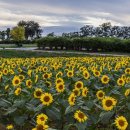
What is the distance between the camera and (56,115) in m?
5.64

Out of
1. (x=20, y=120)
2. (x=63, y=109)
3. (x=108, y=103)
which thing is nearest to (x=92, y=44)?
(x=63, y=109)

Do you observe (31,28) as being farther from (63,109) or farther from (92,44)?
(63,109)

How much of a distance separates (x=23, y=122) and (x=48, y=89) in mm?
1335

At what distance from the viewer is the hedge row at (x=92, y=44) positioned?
4812cm

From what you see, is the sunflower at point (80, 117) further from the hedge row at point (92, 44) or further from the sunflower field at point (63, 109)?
the hedge row at point (92, 44)

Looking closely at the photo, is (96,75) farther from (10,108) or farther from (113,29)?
(113,29)

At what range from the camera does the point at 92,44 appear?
49.1 metres

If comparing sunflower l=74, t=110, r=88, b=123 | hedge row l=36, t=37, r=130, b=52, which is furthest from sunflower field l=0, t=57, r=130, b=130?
hedge row l=36, t=37, r=130, b=52

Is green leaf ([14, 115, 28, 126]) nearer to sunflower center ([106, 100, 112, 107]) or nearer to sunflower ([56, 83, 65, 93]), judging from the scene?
sunflower ([56, 83, 65, 93])

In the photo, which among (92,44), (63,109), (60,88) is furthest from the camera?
(92,44)

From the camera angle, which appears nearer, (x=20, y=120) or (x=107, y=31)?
(x=20, y=120)

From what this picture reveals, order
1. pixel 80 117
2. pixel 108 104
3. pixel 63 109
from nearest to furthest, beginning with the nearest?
pixel 80 117 → pixel 108 104 → pixel 63 109

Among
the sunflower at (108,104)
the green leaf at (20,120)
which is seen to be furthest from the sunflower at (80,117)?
the green leaf at (20,120)

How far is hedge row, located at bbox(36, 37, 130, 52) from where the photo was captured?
158 ft
